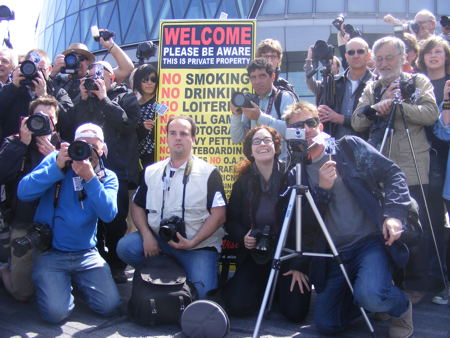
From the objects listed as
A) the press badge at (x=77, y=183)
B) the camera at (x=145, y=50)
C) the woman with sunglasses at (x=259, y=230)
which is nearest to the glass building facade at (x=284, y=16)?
the camera at (x=145, y=50)

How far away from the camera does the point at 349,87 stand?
4.68 m

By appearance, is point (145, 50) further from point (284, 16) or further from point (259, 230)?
point (284, 16)

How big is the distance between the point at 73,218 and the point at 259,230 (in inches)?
56.4

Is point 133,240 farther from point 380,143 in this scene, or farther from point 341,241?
point 380,143

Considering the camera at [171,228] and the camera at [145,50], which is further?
the camera at [145,50]

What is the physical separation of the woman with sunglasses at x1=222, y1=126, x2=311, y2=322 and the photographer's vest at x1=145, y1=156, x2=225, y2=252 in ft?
0.74

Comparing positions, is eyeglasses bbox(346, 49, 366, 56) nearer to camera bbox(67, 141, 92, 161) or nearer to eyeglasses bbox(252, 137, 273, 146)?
eyeglasses bbox(252, 137, 273, 146)

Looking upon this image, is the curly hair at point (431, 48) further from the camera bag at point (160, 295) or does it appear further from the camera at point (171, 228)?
the camera bag at point (160, 295)

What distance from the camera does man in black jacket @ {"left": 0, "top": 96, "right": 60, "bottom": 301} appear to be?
12.6 ft

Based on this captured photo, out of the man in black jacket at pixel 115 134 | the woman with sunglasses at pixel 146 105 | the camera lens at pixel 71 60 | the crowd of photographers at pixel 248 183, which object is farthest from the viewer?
the woman with sunglasses at pixel 146 105

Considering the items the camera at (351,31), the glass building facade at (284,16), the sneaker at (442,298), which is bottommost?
the sneaker at (442,298)

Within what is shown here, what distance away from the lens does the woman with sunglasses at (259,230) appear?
11.9ft

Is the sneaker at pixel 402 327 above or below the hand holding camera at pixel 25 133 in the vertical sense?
below

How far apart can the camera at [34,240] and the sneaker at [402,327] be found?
2552 millimetres
